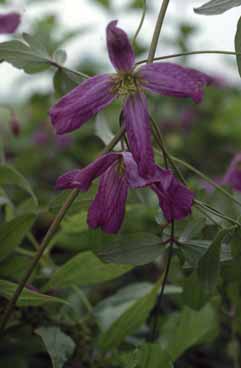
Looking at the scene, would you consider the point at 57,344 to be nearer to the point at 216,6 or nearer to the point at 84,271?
the point at 84,271

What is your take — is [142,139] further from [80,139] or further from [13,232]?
[80,139]

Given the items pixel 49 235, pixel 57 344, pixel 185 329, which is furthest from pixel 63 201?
pixel 185 329

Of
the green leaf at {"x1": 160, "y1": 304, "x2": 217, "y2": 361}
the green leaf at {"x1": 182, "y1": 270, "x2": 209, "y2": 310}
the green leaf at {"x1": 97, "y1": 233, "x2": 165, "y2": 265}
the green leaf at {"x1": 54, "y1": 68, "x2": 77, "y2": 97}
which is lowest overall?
the green leaf at {"x1": 160, "y1": 304, "x2": 217, "y2": 361}

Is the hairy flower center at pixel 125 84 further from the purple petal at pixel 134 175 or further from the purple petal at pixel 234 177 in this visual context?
the purple petal at pixel 234 177

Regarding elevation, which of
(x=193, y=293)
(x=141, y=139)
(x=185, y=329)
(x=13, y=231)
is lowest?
(x=185, y=329)

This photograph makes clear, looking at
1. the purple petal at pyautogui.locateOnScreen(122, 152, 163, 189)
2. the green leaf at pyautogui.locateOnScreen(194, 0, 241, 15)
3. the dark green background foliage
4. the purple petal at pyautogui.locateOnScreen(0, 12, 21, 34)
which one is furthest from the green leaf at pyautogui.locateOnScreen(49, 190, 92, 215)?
the purple petal at pyautogui.locateOnScreen(0, 12, 21, 34)

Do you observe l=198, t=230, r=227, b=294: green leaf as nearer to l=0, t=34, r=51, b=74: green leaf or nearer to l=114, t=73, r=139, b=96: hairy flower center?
l=114, t=73, r=139, b=96: hairy flower center
